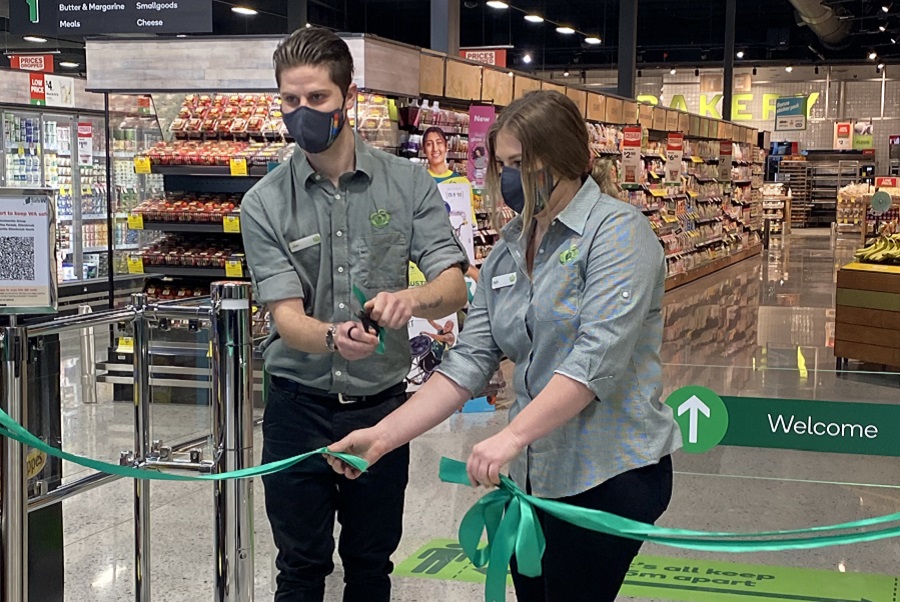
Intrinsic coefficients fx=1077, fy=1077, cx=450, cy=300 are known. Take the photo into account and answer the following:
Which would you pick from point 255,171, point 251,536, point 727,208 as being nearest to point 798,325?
point 255,171

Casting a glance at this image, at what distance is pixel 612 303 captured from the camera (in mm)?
1938

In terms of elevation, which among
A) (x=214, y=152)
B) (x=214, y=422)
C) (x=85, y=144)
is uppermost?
(x=85, y=144)

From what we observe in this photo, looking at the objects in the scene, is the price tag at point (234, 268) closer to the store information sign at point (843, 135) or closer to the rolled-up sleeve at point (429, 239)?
the rolled-up sleeve at point (429, 239)

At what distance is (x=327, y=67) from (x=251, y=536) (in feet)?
4.27

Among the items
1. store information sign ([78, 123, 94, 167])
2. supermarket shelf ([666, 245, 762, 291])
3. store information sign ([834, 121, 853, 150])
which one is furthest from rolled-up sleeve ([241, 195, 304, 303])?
store information sign ([834, 121, 853, 150])

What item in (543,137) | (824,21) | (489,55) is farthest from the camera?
(824,21)

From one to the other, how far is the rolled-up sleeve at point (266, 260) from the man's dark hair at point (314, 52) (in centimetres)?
31

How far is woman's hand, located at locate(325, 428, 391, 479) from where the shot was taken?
213cm

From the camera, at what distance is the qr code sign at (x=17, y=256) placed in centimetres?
264

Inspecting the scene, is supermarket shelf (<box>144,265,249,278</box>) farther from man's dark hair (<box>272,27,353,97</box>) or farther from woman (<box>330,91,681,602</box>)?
woman (<box>330,91,681,602</box>)

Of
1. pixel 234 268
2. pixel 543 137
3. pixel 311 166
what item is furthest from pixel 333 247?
pixel 234 268

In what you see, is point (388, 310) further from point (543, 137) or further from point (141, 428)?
point (141, 428)

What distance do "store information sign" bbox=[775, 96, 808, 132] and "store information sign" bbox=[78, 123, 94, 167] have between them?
20781mm

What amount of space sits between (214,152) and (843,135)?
89.6 ft
